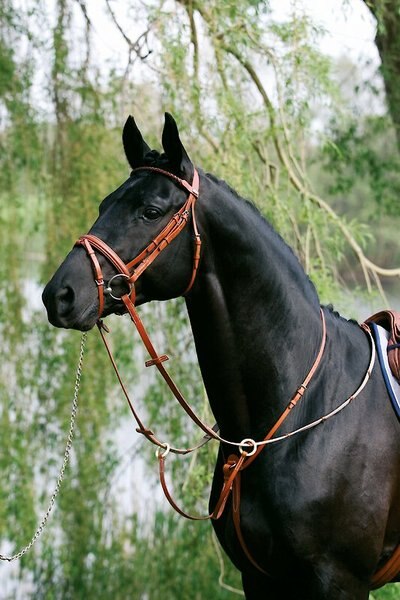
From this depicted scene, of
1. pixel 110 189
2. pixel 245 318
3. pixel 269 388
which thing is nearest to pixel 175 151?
pixel 245 318

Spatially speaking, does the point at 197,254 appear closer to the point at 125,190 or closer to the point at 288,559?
the point at 125,190

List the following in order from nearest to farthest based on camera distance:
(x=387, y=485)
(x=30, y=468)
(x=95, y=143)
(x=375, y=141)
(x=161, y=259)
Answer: (x=161, y=259)
(x=387, y=485)
(x=95, y=143)
(x=30, y=468)
(x=375, y=141)

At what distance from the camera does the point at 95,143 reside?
5.23 meters

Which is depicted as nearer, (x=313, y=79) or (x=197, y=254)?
(x=197, y=254)

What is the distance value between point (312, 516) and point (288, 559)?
14 centimetres

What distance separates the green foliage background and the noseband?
186 cm

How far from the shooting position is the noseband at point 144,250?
7.96 feet

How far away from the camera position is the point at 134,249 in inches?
97.1

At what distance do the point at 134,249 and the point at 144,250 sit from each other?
0.03 meters

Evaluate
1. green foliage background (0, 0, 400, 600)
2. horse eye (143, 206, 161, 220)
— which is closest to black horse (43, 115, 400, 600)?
horse eye (143, 206, 161, 220)

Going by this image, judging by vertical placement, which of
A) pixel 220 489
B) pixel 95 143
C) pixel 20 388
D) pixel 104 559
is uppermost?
pixel 95 143

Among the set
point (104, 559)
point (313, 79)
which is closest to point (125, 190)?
point (313, 79)

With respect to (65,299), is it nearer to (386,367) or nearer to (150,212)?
(150,212)

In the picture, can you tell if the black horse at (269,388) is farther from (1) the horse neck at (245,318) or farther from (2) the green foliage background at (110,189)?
(2) the green foliage background at (110,189)
